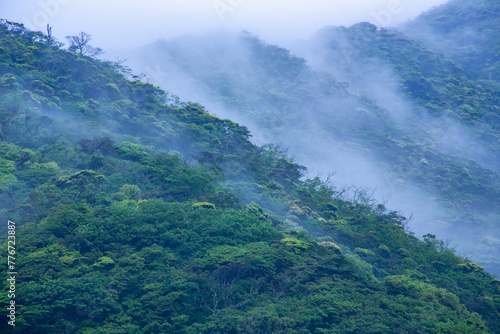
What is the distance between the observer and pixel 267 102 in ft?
214

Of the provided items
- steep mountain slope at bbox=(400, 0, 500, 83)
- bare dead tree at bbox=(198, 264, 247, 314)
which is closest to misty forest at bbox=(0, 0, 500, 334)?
bare dead tree at bbox=(198, 264, 247, 314)

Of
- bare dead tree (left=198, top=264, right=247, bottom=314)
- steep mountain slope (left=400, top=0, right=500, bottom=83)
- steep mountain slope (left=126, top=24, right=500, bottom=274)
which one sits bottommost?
bare dead tree (left=198, top=264, right=247, bottom=314)

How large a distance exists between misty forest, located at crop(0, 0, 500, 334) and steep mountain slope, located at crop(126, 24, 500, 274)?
0.29m

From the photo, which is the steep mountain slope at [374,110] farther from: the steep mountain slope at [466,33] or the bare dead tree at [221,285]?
the bare dead tree at [221,285]

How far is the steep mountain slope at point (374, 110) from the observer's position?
53.0 meters

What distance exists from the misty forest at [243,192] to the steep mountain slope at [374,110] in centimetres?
29

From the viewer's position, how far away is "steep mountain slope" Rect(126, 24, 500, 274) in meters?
53.0

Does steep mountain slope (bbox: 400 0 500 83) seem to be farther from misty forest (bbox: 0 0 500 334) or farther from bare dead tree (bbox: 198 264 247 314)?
bare dead tree (bbox: 198 264 247 314)

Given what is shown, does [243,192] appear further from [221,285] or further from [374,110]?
[374,110]

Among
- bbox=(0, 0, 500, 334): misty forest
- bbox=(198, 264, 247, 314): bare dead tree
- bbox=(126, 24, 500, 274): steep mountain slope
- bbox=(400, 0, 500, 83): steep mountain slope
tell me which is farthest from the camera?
bbox=(400, 0, 500, 83): steep mountain slope

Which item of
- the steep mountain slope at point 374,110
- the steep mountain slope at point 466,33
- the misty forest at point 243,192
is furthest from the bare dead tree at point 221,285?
the steep mountain slope at point 466,33

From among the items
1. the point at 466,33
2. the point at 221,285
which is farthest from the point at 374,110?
the point at 221,285

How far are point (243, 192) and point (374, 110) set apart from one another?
4037cm

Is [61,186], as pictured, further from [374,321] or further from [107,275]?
[374,321]
